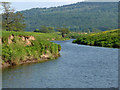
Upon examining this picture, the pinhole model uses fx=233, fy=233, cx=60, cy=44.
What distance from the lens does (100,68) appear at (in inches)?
1464

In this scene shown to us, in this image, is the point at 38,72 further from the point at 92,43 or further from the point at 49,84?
the point at 92,43

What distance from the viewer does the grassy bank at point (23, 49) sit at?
3862cm

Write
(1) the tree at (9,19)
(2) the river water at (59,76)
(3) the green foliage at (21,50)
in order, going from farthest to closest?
(1) the tree at (9,19), (3) the green foliage at (21,50), (2) the river water at (59,76)

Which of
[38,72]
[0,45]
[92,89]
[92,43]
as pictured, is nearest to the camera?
[92,89]

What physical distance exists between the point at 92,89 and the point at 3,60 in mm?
17853

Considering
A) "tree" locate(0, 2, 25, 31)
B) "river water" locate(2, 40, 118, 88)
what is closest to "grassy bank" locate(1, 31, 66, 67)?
"river water" locate(2, 40, 118, 88)

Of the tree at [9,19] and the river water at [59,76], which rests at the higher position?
the tree at [9,19]

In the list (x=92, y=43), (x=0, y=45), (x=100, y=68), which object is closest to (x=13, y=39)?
(x=0, y=45)

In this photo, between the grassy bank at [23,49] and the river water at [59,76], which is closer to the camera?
the river water at [59,76]

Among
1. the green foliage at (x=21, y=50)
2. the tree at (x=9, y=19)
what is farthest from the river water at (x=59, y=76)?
the tree at (x=9, y=19)

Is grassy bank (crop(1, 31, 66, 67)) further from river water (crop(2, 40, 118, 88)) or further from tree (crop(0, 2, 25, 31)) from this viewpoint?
tree (crop(0, 2, 25, 31))

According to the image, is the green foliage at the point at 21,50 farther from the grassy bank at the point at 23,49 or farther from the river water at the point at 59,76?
the river water at the point at 59,76

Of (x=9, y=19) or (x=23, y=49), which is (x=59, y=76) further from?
(x=9, y=19)

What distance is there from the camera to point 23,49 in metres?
41.9
